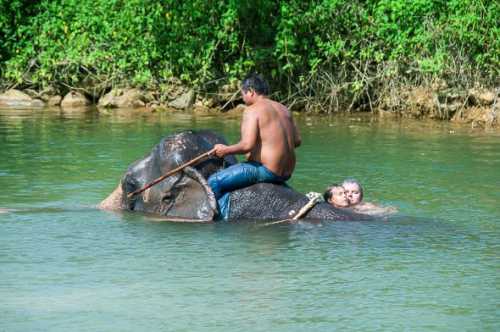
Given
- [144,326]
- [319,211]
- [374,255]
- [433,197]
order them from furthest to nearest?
1. [433,197]
2. [319,211]
3. [374,255]
4. [144,326]

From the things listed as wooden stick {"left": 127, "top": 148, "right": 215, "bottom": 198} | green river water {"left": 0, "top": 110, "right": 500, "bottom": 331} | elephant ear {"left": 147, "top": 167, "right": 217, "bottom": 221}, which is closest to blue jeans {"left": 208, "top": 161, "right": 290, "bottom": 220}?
elephant ear {"left": 147, "top": 167, "right": 217, "bottom": 221}

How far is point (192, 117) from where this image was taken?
20.7 metres

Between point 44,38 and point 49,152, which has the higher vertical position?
point 44,38

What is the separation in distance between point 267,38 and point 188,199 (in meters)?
10.8

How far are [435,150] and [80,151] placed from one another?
15.6 feet

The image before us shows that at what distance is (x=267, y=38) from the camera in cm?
2153

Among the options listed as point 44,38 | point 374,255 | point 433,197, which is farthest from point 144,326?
point 44,38

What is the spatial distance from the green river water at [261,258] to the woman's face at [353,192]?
18.2 inches

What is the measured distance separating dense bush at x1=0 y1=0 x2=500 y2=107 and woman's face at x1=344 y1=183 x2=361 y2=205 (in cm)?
802

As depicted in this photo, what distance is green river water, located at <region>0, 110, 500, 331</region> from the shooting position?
25.6ft

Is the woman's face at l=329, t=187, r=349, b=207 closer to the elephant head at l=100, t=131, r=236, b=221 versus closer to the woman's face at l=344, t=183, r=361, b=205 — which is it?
the woman's face at l=344, t=183, r=361, b=205

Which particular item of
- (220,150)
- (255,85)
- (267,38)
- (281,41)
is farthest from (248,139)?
(267,38)

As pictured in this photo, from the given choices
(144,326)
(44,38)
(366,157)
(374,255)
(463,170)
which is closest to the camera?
(144,326)

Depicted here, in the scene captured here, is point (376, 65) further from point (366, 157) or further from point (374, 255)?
point (374, 255)
